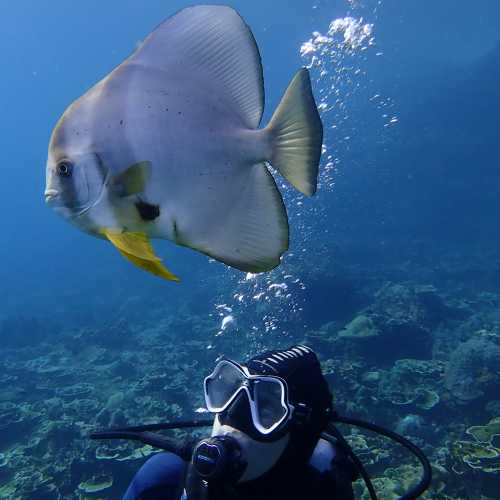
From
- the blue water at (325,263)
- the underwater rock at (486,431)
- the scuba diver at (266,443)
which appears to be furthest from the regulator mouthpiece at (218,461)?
the underwater rock at (486,431)

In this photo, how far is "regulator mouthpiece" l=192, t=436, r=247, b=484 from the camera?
6.79 feet

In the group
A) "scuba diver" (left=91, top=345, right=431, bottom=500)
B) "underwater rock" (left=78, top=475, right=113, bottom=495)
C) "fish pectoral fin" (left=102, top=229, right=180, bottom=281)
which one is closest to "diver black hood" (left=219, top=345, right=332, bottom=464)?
"scuba diver" (left=91, top=345, right=431, bottom=500)

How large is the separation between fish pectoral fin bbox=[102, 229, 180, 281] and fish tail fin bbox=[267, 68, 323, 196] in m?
0.42

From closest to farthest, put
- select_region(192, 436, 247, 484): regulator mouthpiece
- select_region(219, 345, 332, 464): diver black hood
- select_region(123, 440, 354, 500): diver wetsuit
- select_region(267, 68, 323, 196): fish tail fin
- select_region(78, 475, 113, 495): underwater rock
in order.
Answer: select_region(267, 68, 323, 196): fish tail fin
select_region(192, 436, 247, 484): regulator mouthpiece
select_region(123, 440, 354, 500): diver wetsuit
select_region(219, 345, 332, 464): diver black hood
select_region(78, 475, 113, 495): underwater rock

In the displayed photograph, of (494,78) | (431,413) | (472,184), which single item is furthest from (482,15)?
(431,413)

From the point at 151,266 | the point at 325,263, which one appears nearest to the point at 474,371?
the point at 151,266

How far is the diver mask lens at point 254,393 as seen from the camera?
235 centimetres

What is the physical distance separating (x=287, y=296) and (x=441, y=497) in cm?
991

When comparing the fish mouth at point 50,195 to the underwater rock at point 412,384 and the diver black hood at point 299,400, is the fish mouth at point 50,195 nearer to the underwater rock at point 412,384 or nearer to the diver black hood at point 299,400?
the diver black hood at point 299,400

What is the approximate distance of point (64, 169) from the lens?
2.76ft

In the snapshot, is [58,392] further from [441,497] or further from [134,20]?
[134,20]

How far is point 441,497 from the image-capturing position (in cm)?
478

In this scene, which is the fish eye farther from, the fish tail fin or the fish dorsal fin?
the fish tail fin

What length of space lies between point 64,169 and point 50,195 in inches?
2.5
